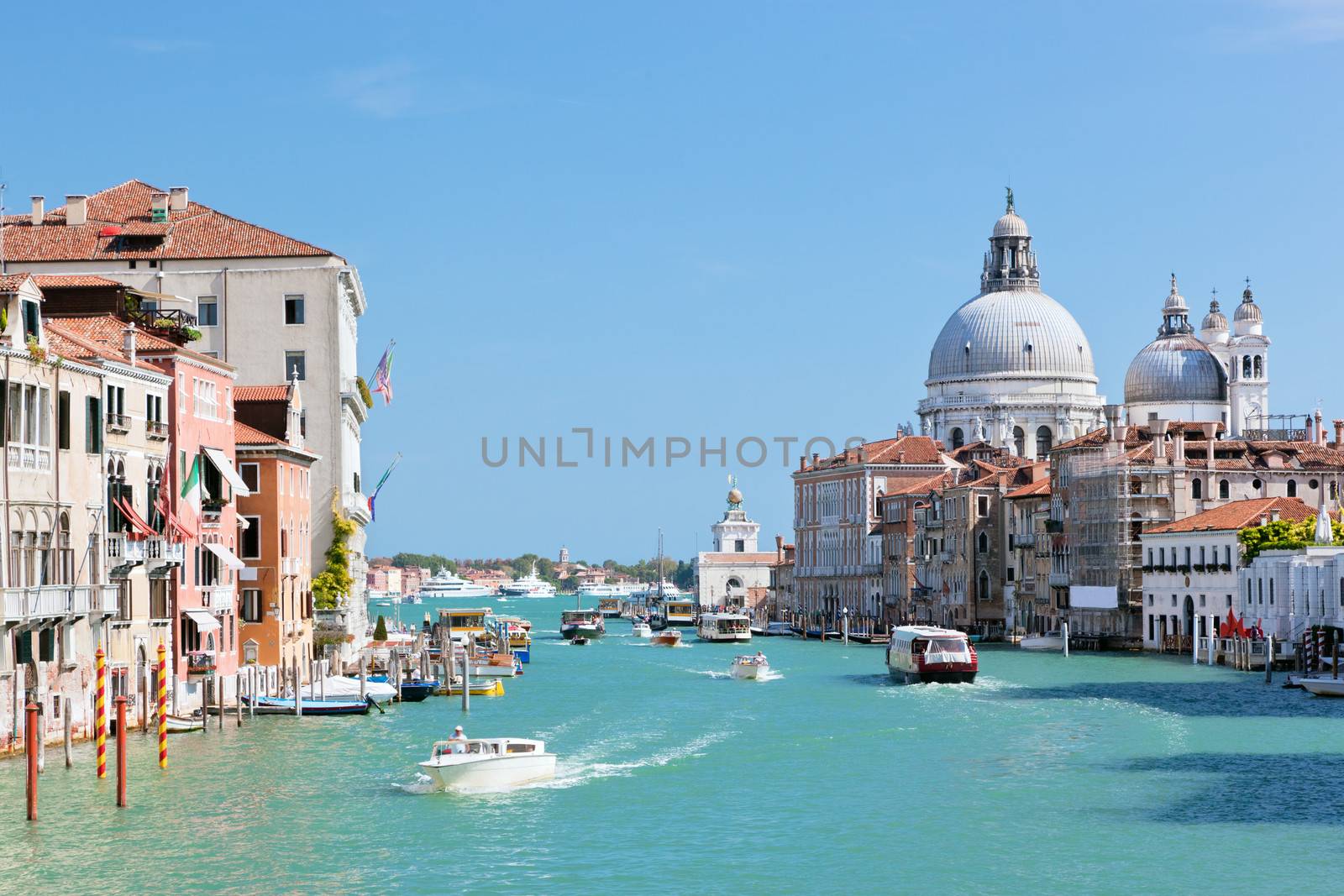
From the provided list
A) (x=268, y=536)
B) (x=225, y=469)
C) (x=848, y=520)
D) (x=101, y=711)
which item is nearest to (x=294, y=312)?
(x=268, y=536)

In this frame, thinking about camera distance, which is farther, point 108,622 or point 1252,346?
point 1252,346

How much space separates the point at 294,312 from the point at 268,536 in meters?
9.45

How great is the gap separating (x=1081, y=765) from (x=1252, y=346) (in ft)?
237

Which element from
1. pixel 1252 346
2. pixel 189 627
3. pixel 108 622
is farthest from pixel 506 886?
pixel 1252 346

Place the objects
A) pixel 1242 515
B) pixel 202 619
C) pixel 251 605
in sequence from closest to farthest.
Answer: pixel 202 619 < pixel 251 605 < pixel 1242 515

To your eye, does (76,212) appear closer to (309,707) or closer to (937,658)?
(309,707)

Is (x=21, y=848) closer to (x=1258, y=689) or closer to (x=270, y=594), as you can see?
(x=270, y=594)

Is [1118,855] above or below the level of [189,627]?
below

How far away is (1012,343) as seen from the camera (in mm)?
115938

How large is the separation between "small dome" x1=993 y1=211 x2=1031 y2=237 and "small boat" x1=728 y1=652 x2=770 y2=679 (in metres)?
68.3

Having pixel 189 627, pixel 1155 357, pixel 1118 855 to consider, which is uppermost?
pixel 1155 357

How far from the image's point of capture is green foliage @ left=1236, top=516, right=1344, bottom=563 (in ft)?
196

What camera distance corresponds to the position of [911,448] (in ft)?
352

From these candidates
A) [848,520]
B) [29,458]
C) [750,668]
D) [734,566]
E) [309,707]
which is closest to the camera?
[29,458]
